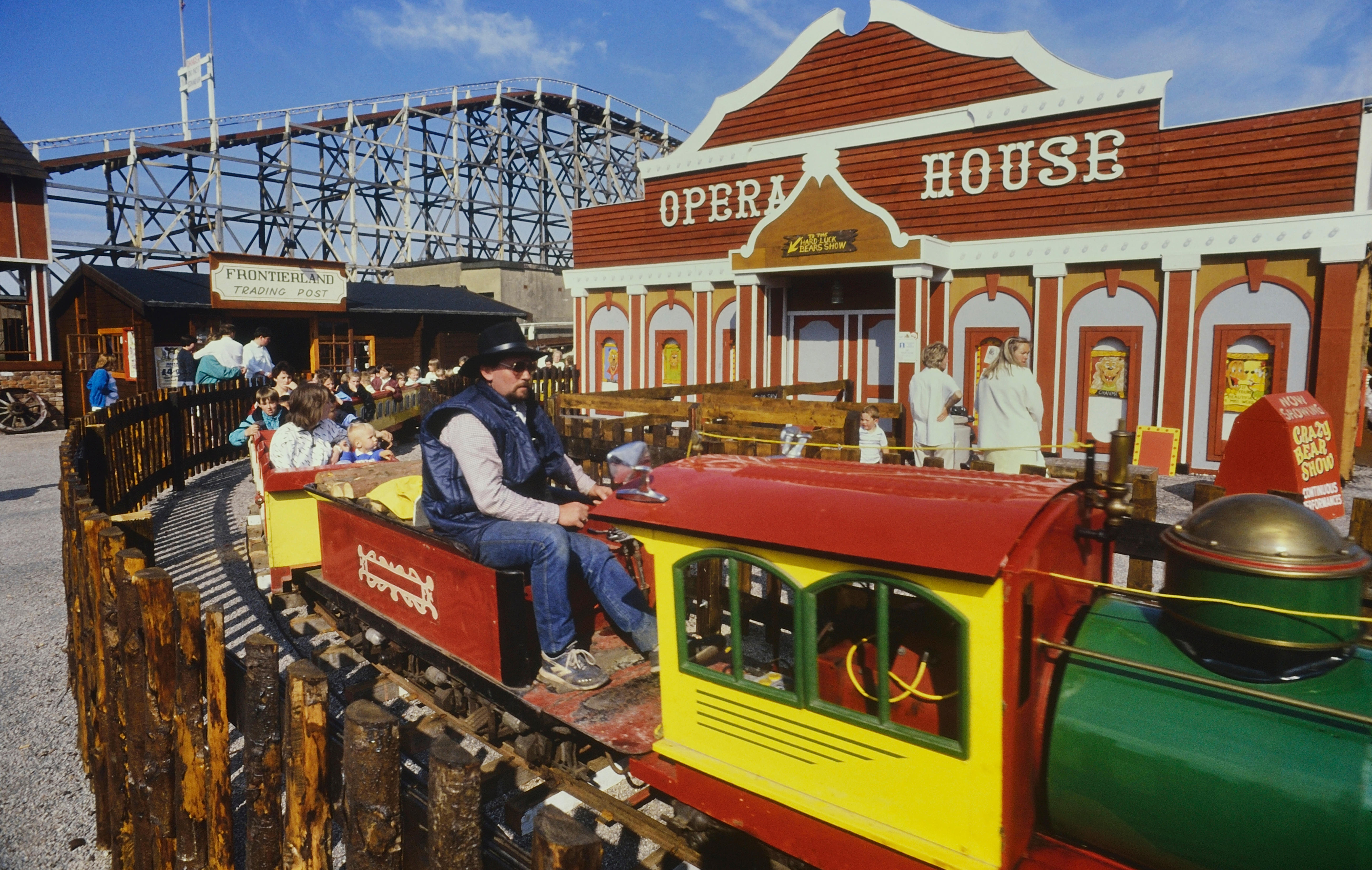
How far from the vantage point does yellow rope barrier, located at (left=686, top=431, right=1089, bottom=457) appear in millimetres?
3400

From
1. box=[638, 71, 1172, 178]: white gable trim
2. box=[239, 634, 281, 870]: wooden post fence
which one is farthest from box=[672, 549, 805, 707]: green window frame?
box=[638, 71, 1172, 178]: white gable trim

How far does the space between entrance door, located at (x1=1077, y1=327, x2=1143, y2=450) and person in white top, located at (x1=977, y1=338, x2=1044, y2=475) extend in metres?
5.98

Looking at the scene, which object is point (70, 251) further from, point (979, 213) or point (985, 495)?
point (985, 495)

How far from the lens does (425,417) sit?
3.96 meters

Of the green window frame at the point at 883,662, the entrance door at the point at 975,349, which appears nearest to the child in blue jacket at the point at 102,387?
the entrance door at the point at 975,349

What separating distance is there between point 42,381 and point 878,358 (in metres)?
20.2

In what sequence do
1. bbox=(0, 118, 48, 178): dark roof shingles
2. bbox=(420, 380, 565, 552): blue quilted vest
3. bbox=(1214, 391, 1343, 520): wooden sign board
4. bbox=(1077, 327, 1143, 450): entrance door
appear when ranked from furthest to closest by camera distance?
bbox=(0, 118, 48, 178): dark roof shingles → bbox=(1077, 327, 1143, 450): entrance door → bbox=(1214, 391, 1343, 520): wooden sign board → bbox=(420, 380, 565, 552): blue quilted vest

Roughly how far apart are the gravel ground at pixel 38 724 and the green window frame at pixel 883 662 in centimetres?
315

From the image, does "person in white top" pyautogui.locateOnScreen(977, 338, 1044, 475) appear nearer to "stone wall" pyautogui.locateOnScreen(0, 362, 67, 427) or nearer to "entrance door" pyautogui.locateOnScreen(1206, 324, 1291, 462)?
"entrance door" pyautogui.locateOnScreen(1206, 324, 1291, 462)

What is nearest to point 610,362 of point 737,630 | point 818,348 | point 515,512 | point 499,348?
point 818,348

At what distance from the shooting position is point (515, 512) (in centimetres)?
375

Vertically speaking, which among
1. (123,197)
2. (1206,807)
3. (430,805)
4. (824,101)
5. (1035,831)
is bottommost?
(1035,831)

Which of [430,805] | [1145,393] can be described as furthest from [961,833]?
[1145,393]

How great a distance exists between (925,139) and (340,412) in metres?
10.2
